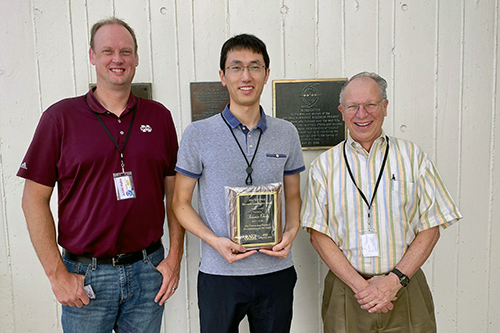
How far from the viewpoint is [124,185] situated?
1713 millimetres

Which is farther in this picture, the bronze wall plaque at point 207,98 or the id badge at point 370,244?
the bronze wall plaque at point 207,98

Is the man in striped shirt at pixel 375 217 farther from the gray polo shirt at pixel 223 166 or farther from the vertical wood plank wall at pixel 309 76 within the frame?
the vertical wood plank wall at pixel 309 76

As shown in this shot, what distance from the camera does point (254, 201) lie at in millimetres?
1610

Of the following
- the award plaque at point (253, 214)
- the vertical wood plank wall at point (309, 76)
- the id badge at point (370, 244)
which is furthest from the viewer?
the vertical wood plank wall at point (309, 76)

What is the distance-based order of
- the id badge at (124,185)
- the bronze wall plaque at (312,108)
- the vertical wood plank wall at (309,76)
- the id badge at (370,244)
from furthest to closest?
the bronze wall plaque at (312,108) < the vertical wood plank wall at (309,76) < the id badge at (370,244) < the id badge at (124,185)

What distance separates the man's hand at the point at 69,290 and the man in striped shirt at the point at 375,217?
124 centimetres

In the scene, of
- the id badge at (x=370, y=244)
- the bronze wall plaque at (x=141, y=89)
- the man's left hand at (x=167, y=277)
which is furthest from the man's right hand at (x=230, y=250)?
the bronze wall plaque at (x=141, y=89)

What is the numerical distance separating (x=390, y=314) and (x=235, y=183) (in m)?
1.16

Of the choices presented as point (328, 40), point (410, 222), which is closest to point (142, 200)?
point (410, 222)

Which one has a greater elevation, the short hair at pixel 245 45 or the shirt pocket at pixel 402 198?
the short hair at pixel 245 45

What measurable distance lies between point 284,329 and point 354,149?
1087mm

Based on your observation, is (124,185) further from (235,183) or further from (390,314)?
(390,314)

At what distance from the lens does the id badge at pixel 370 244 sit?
1837 mm

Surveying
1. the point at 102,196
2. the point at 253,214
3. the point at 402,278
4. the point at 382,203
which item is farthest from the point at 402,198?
the point at 102,196
